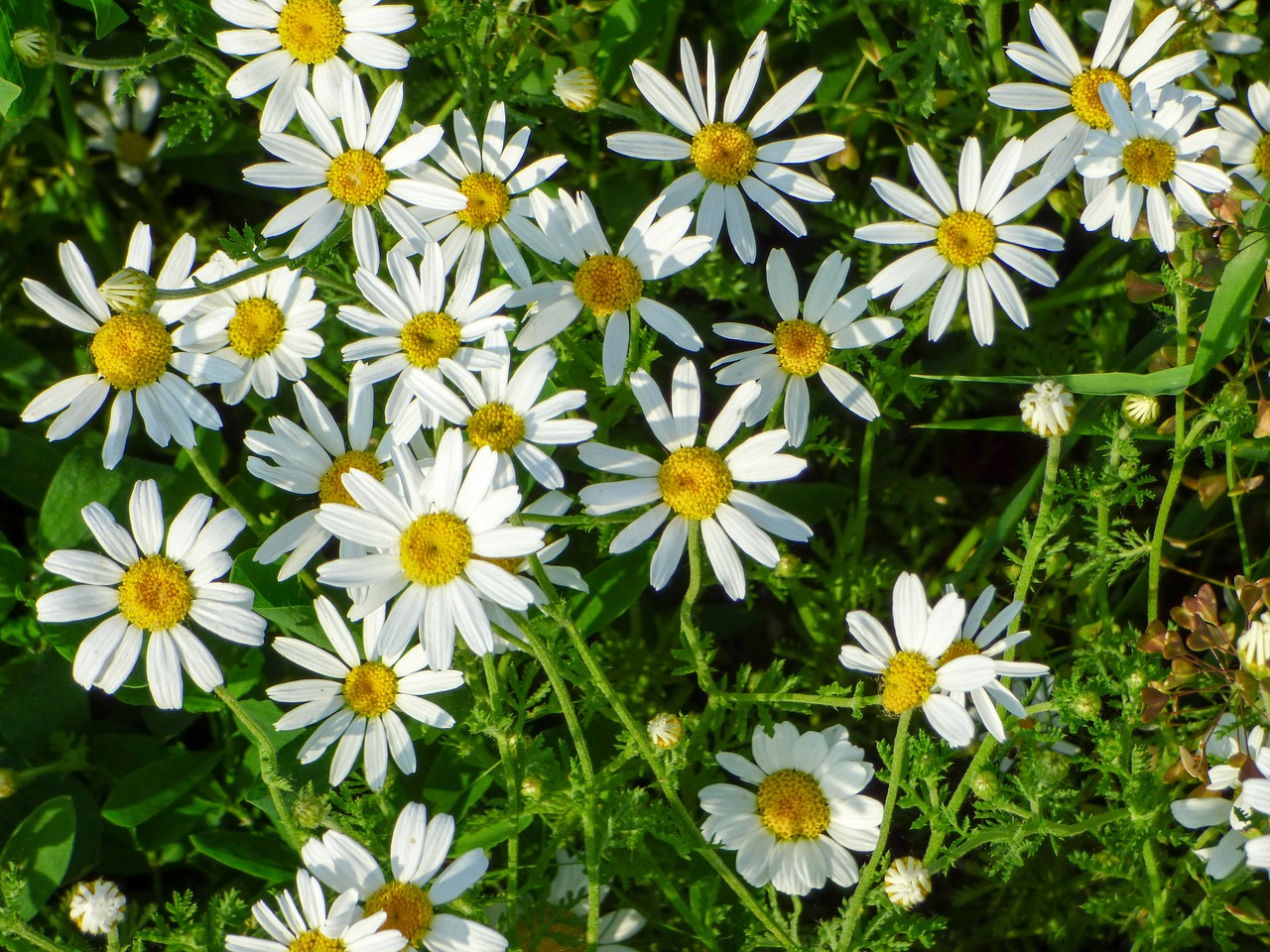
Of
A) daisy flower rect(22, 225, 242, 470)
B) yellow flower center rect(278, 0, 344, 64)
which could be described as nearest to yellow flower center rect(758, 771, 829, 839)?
daisy flower rect(22, 225, 242, 470)

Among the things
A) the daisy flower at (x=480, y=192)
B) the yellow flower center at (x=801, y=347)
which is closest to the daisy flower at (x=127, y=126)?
the daisy flower at (x=480, y=192)

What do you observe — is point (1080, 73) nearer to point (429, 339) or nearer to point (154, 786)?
point (429, 339)

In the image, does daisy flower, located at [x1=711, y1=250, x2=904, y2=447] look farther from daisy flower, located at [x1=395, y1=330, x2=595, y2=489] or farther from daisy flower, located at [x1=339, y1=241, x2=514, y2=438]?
daisy flower, located at [x1=339, y1=241, x2=514, y2=438]

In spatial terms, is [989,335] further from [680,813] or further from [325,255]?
[325,255]

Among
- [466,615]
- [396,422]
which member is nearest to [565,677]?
[466,615]

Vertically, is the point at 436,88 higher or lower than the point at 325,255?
higher

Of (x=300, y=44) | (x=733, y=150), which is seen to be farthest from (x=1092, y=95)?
(x=300, y=44)

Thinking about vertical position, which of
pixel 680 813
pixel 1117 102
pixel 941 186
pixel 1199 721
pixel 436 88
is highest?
pixel 436 88
